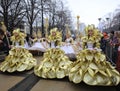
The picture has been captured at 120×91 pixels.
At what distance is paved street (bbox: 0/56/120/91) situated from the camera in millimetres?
6961

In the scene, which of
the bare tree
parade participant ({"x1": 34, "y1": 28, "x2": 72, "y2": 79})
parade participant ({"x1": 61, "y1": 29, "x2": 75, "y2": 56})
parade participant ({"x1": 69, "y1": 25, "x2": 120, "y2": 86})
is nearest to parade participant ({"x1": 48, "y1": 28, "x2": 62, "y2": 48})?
parade participant ({"x1": 34, "y1": 28, "x2": 72, "y2": 79})

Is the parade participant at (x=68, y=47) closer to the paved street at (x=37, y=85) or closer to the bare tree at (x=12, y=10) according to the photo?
the paved street at (x=37, y=85)

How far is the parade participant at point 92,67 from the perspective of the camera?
6.64 metres

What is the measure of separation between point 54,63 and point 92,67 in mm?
1911

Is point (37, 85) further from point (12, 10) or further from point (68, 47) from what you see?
point (12, 10)

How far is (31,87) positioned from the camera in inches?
284

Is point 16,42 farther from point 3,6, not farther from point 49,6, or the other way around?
point 49,6

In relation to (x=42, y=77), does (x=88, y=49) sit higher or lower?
higher

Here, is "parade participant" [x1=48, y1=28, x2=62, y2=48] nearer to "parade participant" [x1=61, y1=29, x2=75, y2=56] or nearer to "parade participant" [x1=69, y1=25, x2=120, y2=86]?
"parade participant" [x1=69, y1=25, x2=120, y2=86]

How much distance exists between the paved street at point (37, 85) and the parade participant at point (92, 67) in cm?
29

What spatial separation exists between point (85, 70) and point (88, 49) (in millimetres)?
698

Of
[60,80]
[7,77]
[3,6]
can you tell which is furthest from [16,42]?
[3,6]

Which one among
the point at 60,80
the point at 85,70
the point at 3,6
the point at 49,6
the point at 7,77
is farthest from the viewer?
the point at 49,6

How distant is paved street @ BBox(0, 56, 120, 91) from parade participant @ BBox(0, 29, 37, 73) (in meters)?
0.52
